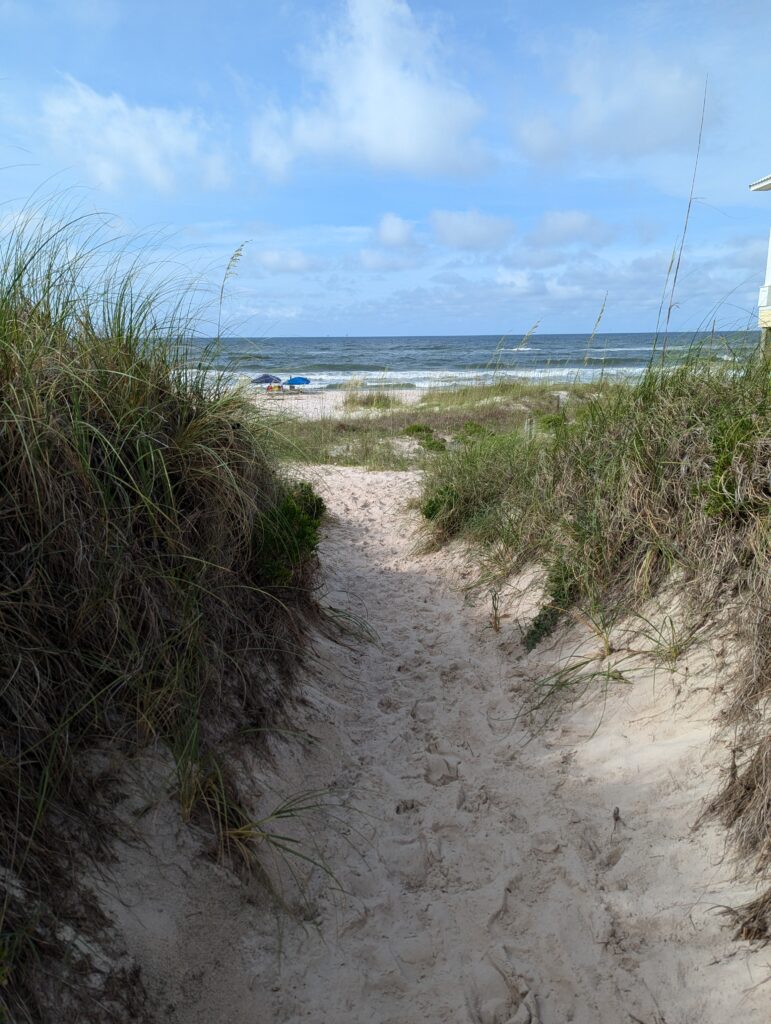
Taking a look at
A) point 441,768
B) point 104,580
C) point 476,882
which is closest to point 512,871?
point 476,882

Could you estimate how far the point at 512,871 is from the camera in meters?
3.00

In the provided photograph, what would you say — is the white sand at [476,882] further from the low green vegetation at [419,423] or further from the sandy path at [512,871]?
the low green vegetation at [419,423]

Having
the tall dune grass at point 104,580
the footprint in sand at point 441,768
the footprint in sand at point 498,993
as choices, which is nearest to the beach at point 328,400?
the tall dune grass at point 104,580

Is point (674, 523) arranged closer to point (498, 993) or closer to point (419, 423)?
point (498, 993)

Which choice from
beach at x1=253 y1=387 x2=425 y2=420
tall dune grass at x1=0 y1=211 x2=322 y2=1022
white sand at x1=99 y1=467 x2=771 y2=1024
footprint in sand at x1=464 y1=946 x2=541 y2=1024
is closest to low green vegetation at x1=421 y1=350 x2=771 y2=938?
white sand at x1=99 y1=467 x2=771 y2=1024

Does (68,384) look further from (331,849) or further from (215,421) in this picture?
(331,849)

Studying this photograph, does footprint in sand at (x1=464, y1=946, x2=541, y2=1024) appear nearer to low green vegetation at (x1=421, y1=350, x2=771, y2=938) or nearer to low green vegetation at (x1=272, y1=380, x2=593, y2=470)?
low green vegetation at (x1=421, y1=350, x2=771, y2=938)

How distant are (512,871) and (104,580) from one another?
202 cm

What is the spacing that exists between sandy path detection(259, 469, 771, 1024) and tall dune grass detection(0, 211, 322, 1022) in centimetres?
64

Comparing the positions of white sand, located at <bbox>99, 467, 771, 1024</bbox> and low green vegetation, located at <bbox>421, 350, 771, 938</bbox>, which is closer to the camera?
white sand, located at <bbox>99, 467, 771, 1024</bbox>

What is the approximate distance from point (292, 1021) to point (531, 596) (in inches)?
124

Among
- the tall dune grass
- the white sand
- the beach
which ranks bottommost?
the white sand

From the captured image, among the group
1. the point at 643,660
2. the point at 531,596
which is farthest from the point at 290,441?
the point at 643,660

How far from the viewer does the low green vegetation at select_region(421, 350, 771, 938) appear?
3078mm
